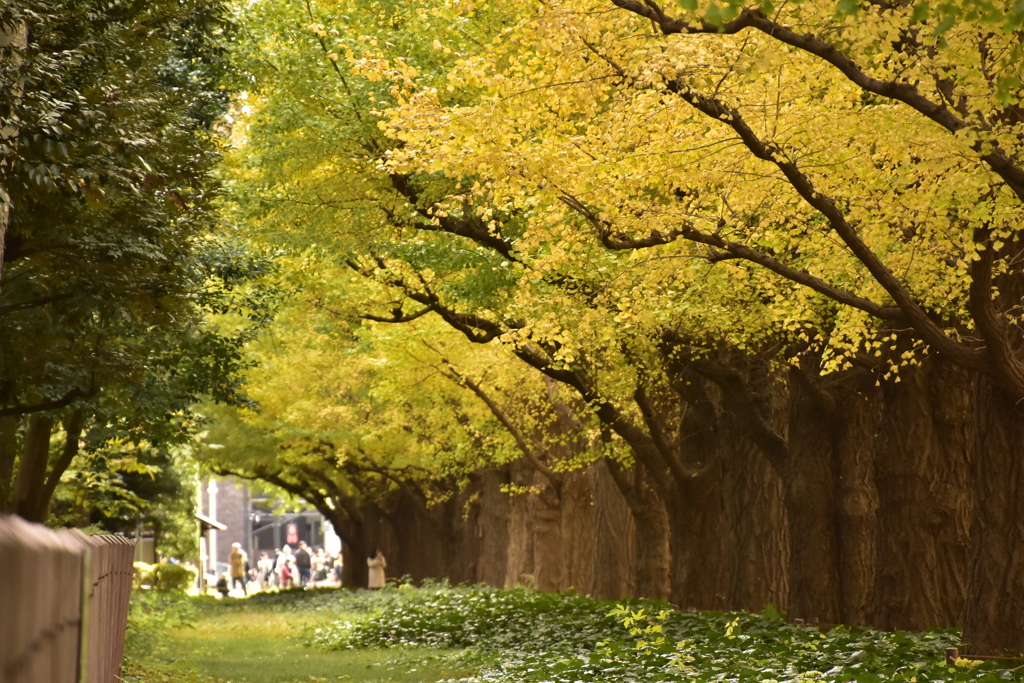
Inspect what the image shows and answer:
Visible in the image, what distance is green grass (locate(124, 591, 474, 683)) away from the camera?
56.2 feet

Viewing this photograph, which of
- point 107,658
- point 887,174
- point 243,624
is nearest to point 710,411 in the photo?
point 887,174

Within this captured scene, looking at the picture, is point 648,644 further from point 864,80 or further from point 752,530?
point 864,80

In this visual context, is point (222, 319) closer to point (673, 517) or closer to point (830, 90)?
point (673, 517)

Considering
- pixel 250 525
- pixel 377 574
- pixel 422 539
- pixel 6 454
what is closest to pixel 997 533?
pixel 6 454

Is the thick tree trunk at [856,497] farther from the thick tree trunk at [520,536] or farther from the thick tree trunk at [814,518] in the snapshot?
the thick tree trunk at [520,536]

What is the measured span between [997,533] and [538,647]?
915 cm

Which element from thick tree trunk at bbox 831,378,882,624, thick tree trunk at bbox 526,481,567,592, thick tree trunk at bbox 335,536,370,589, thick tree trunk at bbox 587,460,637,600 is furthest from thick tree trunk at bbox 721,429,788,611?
thick tree trunk at bbox 335,536,370,589

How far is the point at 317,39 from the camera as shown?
655 inches

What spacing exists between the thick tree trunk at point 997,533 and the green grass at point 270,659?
7.78m

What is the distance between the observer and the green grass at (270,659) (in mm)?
17141

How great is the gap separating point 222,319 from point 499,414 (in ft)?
38.0

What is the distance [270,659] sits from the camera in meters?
22.0

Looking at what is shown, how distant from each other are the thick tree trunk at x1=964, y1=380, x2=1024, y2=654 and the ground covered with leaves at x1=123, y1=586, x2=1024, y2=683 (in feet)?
1.76

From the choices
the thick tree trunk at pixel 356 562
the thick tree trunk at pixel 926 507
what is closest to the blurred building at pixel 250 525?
the thick tree trunk at pixel 356 562
